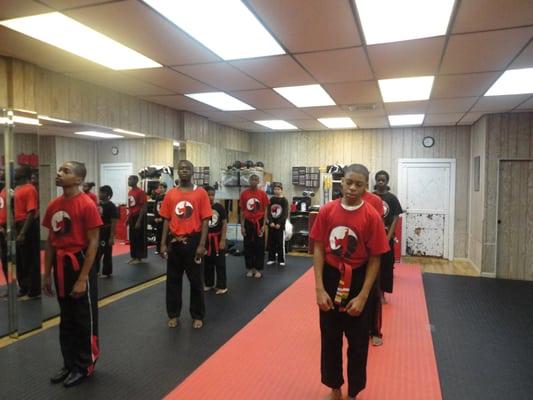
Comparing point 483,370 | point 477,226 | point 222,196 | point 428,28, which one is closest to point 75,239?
point 428,28

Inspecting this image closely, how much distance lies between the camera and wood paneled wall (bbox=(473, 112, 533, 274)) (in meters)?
5.71

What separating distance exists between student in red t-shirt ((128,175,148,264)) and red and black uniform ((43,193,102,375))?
2.82m

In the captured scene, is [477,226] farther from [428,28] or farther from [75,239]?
[75,239]

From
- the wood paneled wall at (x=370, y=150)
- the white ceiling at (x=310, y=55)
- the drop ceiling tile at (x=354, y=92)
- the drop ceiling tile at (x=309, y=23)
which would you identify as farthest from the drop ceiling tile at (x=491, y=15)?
the wood paneled wall at (x=370, y=150)

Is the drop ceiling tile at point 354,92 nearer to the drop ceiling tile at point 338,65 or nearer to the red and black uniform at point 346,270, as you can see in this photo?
Answer: the drop ceiling tile at point 338,65

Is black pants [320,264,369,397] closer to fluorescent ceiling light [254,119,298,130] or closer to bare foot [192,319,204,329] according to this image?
bare foot [192,319,204,329]

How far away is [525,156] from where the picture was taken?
5.71 metres

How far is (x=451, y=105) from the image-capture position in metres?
5.30

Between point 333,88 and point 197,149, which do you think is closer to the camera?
point 333,88

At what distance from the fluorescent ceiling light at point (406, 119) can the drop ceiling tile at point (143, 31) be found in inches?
153

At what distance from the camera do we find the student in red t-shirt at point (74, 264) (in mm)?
2486

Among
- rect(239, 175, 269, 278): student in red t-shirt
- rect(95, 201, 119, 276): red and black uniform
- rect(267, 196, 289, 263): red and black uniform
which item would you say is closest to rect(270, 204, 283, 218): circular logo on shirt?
rect(267, 196, 289, 263): red and black uniform

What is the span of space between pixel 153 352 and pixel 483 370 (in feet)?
8.31

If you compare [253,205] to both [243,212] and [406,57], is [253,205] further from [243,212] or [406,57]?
[406,57]
